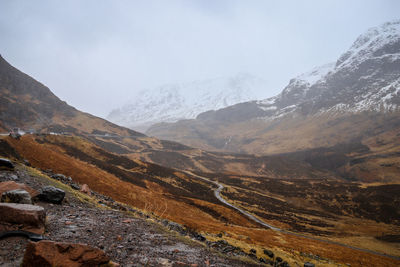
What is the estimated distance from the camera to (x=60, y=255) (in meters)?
5.63

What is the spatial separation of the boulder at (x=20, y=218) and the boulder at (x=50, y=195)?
13.8 ft

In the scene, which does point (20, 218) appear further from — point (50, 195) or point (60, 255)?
point (50, 195)

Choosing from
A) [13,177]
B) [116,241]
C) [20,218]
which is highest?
[20,218]

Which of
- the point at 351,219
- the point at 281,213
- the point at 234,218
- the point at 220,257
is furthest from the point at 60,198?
the point at 351,219

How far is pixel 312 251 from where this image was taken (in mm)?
23172

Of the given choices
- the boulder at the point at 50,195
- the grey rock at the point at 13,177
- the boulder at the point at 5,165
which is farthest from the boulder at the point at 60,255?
the boulder at the point at 5,165

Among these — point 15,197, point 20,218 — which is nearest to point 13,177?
point 15,197

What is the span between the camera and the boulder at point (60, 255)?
5324 millimetres

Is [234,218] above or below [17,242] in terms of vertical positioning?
below

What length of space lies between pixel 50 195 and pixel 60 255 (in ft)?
23.0

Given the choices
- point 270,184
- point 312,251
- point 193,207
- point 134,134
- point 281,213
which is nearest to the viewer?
point 312,251

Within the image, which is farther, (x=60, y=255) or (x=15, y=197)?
(x=15, y=197)

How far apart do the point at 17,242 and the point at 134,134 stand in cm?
16821

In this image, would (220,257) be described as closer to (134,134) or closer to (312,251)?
(312,251)
